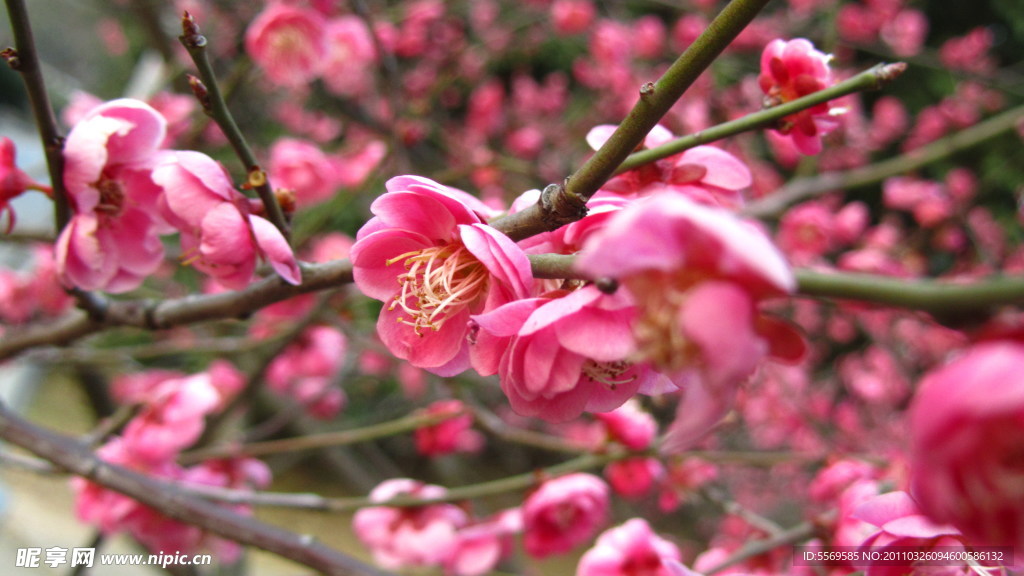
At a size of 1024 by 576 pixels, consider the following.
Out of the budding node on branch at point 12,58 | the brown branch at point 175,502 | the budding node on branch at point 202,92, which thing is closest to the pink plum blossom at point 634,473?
the brown branch at point 175,502

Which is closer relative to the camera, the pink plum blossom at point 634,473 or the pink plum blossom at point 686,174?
the pink plum blossom at point 686,174

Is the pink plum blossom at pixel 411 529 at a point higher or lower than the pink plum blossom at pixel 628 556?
lower

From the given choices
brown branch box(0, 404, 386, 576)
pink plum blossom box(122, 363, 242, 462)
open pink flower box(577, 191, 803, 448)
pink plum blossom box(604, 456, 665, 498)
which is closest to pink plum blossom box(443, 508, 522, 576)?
pink plum blossom box(604, 456, 665, 498)

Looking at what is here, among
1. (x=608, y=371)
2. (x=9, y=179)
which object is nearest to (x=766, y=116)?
(x=608, y=371)

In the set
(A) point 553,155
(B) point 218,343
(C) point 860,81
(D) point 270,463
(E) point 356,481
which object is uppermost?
(A) point 553,155

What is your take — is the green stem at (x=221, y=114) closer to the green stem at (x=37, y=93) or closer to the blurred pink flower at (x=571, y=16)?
the green stem at (x=37, y=93)

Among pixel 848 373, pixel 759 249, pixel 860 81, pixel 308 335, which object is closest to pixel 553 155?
pixel 308 335

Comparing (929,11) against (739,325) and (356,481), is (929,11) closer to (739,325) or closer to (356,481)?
(356,481)
